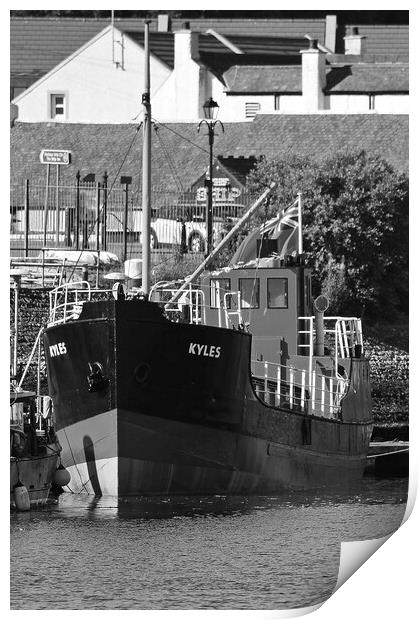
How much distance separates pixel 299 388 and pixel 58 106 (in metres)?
19.5

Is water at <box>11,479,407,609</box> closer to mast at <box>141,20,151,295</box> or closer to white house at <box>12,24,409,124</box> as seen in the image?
mast at <box>141,20,151,295</box>

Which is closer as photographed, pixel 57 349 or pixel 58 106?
pixel 57 349

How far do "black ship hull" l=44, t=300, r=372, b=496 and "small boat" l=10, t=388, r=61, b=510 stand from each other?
4.10 feet

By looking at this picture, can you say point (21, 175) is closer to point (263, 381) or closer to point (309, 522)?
point (263, 381)

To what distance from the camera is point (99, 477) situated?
30.5 meters

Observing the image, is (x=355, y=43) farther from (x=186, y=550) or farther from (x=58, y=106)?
(x=186, y=550)

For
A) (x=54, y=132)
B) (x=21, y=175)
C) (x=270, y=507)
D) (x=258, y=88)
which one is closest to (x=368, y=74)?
(x=258, y=88)

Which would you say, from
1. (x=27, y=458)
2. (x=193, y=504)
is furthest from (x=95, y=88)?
(x=27, y=458)

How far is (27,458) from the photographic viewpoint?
27703 mm

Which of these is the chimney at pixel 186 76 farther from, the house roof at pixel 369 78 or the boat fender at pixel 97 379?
the boat fender at pixel 97 379

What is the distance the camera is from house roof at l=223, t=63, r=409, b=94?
5638cm

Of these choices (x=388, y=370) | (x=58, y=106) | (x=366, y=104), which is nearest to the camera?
(x=388, y=370)

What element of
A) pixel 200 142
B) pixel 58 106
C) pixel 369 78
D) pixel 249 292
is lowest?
pixel 249 292

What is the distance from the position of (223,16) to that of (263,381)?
3088 centimetres
